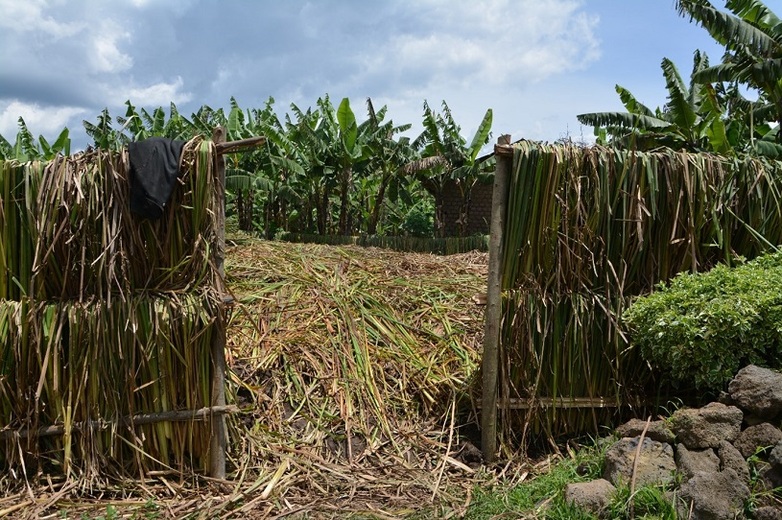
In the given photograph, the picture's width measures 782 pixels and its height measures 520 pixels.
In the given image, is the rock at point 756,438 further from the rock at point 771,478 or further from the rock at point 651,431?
the rock at point 651,431

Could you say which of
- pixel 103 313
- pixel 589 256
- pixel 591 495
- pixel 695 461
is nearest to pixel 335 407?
pixel 103 313

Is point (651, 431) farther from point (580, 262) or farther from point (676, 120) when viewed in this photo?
point (676, 120)

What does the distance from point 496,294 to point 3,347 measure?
2.88m

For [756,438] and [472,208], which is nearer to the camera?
[756,438]

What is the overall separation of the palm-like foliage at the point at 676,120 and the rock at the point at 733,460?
22.7 feet

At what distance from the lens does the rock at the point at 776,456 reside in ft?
9.71

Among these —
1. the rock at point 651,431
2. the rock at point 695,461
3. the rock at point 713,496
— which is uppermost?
the rock at point 651,431

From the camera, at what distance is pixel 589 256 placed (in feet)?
12.8

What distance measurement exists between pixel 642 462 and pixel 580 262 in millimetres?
1228

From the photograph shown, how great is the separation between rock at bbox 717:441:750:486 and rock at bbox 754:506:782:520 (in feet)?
0.52

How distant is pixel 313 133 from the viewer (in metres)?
15.2

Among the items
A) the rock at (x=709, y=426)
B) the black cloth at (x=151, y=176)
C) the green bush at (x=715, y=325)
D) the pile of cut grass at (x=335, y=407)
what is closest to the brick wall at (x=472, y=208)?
the pile of cut grass at (x=335, y=407)

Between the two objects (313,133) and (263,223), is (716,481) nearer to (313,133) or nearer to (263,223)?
Result: (313,133)

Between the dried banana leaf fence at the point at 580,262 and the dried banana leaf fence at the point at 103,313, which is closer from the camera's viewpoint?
the dried banana leaf fence at the point at 103,313
